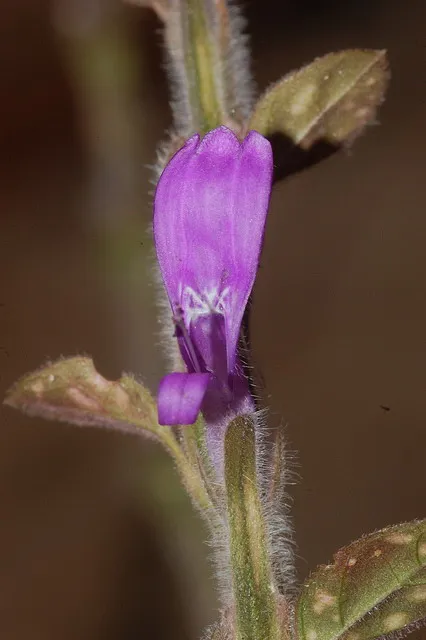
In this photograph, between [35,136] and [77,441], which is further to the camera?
[35,136]

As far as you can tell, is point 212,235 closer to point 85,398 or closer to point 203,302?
point 203,302

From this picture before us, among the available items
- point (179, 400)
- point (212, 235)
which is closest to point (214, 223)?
point (212, 235)

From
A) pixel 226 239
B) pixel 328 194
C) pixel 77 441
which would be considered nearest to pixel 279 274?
pixel 328 194

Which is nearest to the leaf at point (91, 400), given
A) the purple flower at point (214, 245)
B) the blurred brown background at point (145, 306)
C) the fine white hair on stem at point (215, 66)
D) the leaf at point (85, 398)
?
the leaf at point (85, 398)

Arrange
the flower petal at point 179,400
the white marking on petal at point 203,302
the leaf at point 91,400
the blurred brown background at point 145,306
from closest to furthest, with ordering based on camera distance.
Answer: the flower petal at point 179,400
the white marking on petal at point 203,302
the leaf at point 91,400
the blurred brown background at point 145,306

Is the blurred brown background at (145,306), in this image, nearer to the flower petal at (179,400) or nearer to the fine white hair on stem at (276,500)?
the fine white hair on stem at (276,500)

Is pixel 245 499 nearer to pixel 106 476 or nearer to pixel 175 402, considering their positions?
pixel 175 402

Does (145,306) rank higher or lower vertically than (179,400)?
lower
